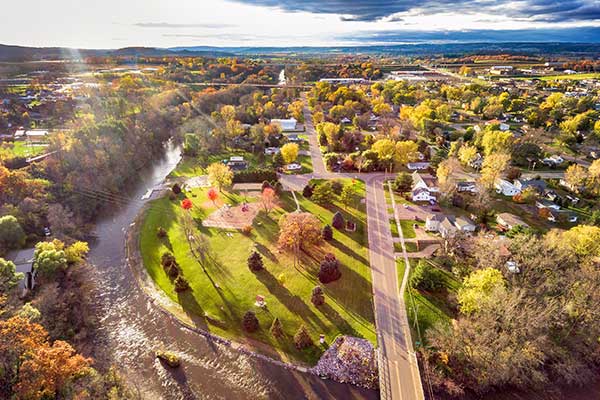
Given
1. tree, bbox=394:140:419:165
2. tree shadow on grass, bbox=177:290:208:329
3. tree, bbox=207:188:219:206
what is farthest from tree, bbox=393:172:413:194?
tree shadow on grass, bbox=177:290:208:329

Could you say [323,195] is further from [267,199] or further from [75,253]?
[75,253]

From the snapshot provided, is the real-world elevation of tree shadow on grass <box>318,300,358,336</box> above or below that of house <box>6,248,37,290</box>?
below

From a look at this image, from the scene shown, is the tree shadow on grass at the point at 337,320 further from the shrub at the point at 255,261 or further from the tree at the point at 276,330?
the shrub at the point at 255,261

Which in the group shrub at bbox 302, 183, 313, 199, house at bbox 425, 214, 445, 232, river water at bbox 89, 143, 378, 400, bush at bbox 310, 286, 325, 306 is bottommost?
river water at bbox 89, 143, 378, 400

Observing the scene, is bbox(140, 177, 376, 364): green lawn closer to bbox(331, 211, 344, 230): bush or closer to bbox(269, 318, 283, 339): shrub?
bbox(269, 318, 283, 339): shrub

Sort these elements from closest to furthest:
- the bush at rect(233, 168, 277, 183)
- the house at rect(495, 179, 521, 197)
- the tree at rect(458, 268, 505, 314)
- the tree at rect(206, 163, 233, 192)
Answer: the tree at rect(458, 268, 505, 314) < the tree at rect(206, 163, 233, 192) < the house at rect(495, 179, 521, 197) < the bush at rect(233, 168, 277, 183)

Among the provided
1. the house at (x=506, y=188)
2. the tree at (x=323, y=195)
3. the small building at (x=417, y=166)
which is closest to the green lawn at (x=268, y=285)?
the tree at (x=323, y=195)
